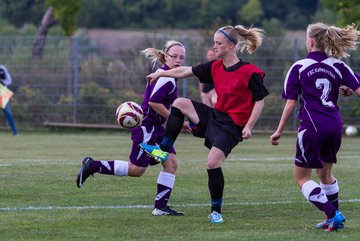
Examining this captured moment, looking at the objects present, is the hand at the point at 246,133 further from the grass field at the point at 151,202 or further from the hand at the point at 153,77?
the hand at the point at 153,77

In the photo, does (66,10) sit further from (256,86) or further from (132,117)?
(256,86)

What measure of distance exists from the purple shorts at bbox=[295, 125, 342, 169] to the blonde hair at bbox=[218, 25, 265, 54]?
1250mm

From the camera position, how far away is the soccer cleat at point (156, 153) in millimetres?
9008

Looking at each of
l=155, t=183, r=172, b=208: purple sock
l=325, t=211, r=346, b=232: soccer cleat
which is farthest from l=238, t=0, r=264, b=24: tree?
l=325, t=211, r=346, b=232: soccer cleat

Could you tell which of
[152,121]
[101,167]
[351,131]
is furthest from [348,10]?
[101,167]

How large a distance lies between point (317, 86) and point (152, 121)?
204 cm

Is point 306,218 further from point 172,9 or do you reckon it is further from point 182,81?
point 172,9

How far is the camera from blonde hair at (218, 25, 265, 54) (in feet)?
29.5

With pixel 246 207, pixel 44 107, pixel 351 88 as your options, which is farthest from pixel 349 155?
pixel 44 107

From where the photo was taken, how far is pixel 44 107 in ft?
79.7

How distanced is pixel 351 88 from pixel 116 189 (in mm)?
3819

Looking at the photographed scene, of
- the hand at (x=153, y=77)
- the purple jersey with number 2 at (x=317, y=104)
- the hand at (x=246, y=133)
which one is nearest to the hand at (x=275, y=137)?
the purple jersey with number 2 at (x=317, y=104)

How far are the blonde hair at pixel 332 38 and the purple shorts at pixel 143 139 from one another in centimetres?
203

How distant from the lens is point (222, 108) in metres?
8.90
